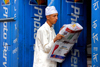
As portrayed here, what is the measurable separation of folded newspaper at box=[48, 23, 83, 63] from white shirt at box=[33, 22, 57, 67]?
3.7 inches

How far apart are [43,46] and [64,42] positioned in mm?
330

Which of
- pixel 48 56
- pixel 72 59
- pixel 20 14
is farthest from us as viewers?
pixel 20 14

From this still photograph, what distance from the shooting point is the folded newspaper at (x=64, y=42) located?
3066 millimetres

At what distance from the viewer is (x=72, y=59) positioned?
378 centimetres

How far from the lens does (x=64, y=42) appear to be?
328cm

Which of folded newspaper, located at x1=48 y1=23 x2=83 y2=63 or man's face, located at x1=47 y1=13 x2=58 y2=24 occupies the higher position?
man's face, located at x1=47 y1=13 x2=58 y2=24

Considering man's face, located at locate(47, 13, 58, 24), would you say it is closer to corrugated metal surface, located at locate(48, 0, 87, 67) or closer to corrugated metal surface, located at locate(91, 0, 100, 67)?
corrugated metal surface, located at locate(48, 0, 87, 67)

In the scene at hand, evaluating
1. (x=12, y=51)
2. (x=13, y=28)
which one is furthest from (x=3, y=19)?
(x=12, y=51)

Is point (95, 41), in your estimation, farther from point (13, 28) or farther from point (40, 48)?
point (13, 28)

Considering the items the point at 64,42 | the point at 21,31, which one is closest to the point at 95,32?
the point at 64,42

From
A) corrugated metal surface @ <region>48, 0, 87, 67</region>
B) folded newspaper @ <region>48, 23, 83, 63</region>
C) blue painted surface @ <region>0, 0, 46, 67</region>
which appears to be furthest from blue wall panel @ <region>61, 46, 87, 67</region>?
blue painted surface @ <region>0, 0, 46, 67</region>

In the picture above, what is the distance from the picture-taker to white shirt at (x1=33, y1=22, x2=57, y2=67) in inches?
128

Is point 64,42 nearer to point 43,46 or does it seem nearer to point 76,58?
point 43,46

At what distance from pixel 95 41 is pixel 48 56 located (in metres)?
0.76
